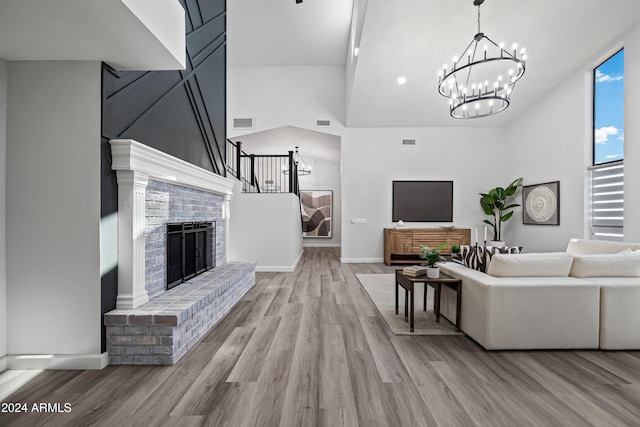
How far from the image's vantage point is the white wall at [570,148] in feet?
15.2

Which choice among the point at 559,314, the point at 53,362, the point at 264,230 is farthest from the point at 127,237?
the point at 264,230

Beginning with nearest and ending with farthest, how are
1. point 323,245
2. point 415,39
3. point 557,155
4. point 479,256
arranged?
point 479,256 < point 415,39 < point 557,155 < point 323,245

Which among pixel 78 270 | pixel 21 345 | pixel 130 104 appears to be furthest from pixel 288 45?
pixel 21 345

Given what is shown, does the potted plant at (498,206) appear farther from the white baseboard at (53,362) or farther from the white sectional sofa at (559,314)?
the white baseboard at (53,362)

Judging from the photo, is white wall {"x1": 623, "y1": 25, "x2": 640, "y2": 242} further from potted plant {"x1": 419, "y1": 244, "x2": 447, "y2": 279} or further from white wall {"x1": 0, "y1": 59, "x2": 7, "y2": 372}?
white wall {"x1": 0, "y1": 59, "x2": 7, "y2": 372}

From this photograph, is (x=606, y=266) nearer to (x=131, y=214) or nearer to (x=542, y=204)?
(x=131, y=214)

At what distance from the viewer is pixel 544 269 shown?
108 inches

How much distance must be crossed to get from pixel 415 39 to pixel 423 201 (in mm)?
3901

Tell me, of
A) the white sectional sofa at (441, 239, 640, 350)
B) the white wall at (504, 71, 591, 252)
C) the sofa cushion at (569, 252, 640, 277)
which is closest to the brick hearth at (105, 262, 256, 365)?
the white sectional sofa at (441, 239, 640, 350)

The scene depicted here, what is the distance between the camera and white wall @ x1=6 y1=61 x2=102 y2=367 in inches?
90.0

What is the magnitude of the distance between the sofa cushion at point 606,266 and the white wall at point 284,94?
624 centimetres

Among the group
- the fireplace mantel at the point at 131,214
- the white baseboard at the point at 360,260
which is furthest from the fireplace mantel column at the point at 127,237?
the white baseboard at the point at 360,260

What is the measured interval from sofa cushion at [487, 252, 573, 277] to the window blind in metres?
3.59

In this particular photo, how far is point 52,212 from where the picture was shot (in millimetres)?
2303
